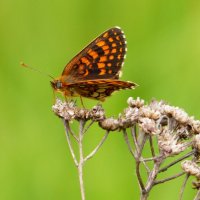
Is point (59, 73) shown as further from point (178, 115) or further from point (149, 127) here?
point (149, 127)

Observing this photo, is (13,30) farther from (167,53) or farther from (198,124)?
(198,124)

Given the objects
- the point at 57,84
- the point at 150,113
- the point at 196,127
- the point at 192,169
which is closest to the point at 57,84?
the point at 57,84

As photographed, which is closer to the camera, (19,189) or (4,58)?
(19,189)

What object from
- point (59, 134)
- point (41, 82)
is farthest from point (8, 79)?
point (59, 134)

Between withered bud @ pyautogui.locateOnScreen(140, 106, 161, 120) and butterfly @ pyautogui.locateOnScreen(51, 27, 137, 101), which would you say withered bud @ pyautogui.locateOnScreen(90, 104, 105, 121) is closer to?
butterfly @ pyautogui.locateOnScreen(51, 27, 137, 101)

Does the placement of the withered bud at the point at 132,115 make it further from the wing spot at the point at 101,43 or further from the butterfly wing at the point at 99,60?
the wing spot at the point at 101,43

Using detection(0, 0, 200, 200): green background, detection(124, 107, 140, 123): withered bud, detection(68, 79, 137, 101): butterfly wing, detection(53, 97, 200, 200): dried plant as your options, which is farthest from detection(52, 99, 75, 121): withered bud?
detection(0, 0, 200, 200): green background
